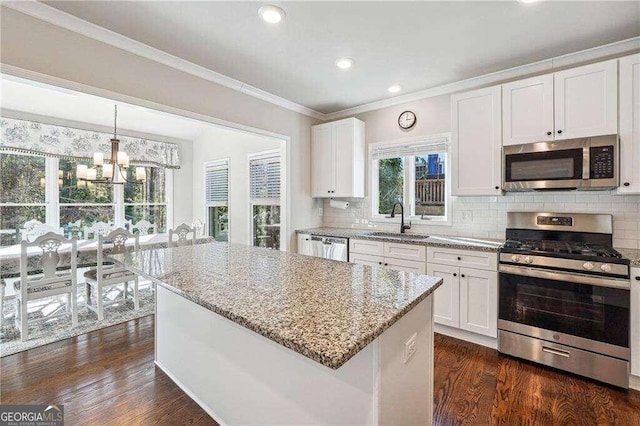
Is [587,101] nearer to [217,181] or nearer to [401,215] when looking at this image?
[401,215]

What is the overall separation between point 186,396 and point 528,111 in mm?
3548

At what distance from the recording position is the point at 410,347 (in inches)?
50.1

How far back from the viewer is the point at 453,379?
225 centimetres

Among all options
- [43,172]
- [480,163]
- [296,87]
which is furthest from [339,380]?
[43,172]

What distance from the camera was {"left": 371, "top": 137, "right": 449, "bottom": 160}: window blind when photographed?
3.43 metres

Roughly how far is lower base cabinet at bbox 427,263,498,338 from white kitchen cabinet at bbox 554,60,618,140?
1.37m

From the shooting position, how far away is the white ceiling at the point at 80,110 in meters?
3.54

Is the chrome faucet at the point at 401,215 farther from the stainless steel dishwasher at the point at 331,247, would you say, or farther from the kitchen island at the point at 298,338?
the kitchen island at the point at 298,338

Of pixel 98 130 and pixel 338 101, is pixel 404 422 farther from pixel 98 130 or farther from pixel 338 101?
pixel 98 130

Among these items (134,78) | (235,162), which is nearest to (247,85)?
(134,78)

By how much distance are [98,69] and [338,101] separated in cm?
256

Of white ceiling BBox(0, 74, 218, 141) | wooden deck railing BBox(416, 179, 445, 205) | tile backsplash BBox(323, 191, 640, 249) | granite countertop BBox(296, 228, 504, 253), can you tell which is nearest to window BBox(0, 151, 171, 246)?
white ceiling BBox(0, 74, 218, 141)

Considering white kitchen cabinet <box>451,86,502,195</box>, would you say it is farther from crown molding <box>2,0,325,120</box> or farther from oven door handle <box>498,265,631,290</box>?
crown molding <box>2,0,325,120</box>

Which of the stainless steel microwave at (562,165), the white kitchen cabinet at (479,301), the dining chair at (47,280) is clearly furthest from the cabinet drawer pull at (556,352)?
the dining chair at (47,280)
